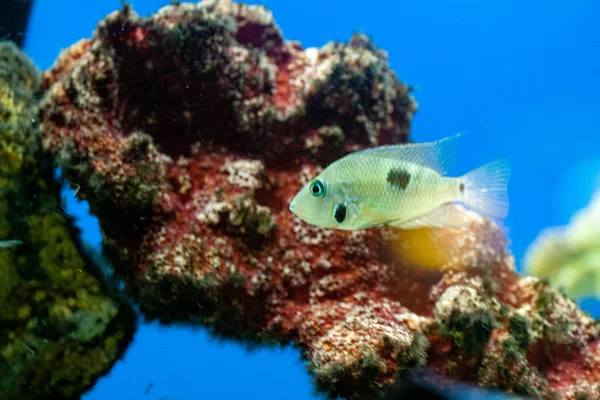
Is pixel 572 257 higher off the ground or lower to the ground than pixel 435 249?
higher

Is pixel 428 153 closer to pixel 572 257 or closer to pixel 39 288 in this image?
pixel 39 288

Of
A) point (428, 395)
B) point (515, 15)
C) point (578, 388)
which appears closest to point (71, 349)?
point (428, 395)

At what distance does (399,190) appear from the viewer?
2309 millimetres

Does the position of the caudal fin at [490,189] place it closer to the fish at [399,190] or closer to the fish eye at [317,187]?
the fish at [399,190]

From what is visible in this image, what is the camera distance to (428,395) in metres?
0.85

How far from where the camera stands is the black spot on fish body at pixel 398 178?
229 centimetres

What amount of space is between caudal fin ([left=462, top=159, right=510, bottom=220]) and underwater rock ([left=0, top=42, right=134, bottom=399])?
103 inches

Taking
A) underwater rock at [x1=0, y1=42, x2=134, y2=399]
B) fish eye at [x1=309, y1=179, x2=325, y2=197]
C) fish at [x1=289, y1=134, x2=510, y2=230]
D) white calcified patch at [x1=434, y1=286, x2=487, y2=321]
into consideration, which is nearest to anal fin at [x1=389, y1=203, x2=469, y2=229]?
fish at [x1=289, y1=134, x2=510, y2=230]

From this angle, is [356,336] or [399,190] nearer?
[399,190]

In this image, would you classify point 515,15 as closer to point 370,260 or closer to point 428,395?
point 370,260

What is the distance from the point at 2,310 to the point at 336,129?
8.73 ft

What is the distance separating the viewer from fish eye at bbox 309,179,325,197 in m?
2.23

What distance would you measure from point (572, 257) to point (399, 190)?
4.56 m

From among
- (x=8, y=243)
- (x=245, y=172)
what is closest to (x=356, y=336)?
(x=245, y=172)
